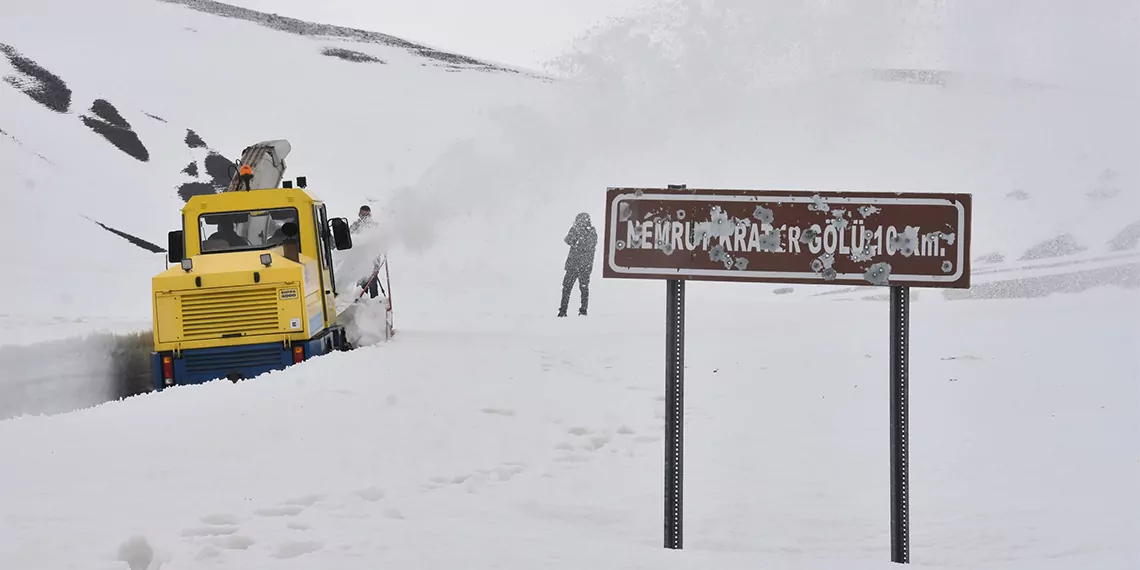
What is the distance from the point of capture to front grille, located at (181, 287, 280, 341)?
921 cm

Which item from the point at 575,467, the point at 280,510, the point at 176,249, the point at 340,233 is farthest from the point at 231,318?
the point at 280,510

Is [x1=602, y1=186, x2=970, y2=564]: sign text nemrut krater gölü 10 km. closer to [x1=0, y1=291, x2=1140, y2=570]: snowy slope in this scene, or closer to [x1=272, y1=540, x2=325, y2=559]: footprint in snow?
[x1=0, y1=291, x2=1140, y2=570]: snowy slope

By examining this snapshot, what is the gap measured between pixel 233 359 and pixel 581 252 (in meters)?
6.85

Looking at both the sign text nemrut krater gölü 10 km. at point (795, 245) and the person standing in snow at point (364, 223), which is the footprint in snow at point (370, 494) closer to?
the sign text nemrut krater gölü 10 km. at point (795, 245)

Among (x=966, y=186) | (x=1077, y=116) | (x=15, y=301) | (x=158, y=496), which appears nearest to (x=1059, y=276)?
(x=966, y=186)

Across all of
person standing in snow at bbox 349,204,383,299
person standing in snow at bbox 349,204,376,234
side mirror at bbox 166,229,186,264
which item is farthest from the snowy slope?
person standing in snow at bbox 349,204,376,234

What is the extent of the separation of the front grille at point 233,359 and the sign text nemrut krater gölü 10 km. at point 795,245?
576 centimetres

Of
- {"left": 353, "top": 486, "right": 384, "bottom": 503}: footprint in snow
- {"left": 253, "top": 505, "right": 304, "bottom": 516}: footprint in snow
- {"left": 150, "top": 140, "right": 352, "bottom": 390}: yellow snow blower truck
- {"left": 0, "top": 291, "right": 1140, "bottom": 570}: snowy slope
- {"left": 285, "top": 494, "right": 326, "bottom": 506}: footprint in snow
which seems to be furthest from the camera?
{"left": 150, "top": 140, "right": 352, "bottom": 390}: yellow snow blower truck

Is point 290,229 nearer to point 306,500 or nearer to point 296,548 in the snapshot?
point 306,500

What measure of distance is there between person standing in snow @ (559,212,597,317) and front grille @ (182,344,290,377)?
245 inches

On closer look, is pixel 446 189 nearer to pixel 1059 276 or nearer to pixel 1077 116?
pixel 1059 276

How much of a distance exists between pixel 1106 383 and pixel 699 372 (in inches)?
134

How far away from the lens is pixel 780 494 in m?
5.34

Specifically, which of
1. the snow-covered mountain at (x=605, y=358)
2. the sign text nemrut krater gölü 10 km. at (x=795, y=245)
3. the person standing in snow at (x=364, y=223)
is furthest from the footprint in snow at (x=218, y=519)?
the person standing in snow at (x=364, y=223)
